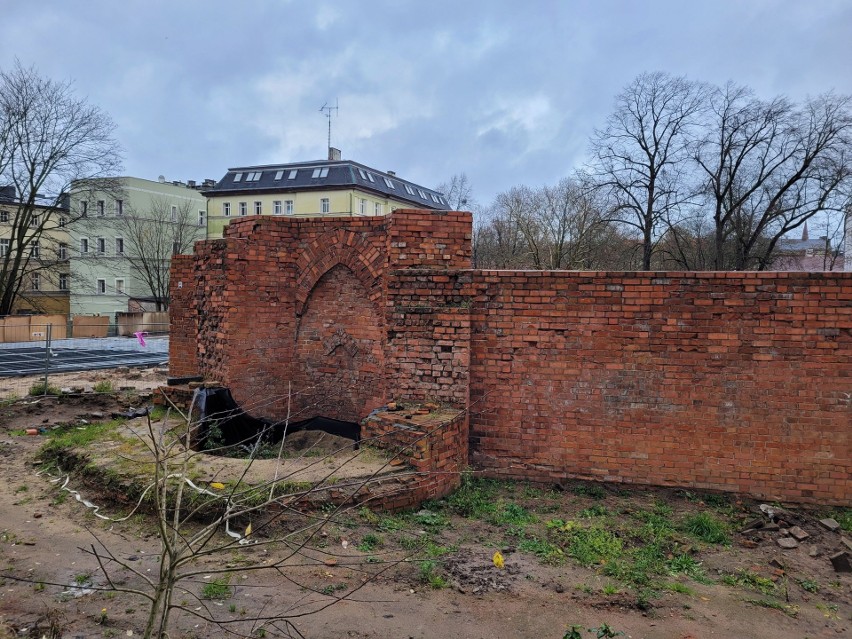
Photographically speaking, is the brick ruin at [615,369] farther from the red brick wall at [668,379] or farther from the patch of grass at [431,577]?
the patch of grass at [431,577]

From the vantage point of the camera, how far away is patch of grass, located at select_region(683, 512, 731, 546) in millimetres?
4992

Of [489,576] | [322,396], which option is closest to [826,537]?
[489,576]

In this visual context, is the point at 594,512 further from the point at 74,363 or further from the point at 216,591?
the point at 74,363

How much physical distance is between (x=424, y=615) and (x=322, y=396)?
184 inches

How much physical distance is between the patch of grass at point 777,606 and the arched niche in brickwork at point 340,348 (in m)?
4.69

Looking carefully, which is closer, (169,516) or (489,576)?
(489,576)

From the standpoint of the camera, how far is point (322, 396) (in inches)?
316

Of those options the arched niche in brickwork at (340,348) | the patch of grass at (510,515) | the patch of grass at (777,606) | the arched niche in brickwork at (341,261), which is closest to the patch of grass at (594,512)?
the patch of grass at (510,515)

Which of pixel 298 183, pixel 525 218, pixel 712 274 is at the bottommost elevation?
pixel 712 274

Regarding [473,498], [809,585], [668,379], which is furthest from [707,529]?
[473,498]

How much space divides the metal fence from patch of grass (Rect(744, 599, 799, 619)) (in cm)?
1166

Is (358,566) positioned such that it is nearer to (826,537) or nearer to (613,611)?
(613,611)

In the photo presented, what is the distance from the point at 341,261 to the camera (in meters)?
7.75

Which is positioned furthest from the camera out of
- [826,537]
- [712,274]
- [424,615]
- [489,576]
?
[712,274]
